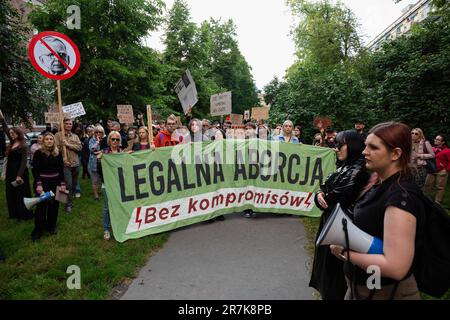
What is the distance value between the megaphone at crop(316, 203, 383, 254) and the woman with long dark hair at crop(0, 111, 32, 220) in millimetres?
6366

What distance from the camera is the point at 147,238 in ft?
18.1

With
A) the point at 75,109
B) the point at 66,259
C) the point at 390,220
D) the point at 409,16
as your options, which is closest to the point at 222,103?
the point at 66,259

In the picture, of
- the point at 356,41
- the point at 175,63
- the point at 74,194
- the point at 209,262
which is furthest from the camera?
the point at 175,63

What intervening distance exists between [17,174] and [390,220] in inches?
279

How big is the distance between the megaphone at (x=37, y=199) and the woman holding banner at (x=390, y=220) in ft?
16.0

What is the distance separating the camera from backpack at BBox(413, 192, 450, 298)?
1.72 meters

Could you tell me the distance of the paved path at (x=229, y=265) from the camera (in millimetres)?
3629

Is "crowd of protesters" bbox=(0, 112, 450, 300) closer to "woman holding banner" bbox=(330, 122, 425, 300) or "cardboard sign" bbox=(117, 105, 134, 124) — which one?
"woman holding banner" bbox=(330, 122, 425, 300)

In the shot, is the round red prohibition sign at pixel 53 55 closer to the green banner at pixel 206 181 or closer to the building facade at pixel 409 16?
the green banner at pixel 206 181

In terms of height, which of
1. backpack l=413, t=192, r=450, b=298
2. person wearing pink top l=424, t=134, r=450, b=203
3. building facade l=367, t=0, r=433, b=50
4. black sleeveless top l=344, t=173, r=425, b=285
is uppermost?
building facade l=367, t=0, r=433, b=50

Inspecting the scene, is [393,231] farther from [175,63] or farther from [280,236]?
[175,63]

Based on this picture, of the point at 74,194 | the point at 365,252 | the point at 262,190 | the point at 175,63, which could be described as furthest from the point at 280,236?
the point at 175,63

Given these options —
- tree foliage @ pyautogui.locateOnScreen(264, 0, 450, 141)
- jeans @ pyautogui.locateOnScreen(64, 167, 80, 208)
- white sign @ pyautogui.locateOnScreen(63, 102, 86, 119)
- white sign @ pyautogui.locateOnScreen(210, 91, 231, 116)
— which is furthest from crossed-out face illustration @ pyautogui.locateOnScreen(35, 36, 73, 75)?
tree foliage @ pyautogui.locateOnScreen(264, 0, 450, 141)
